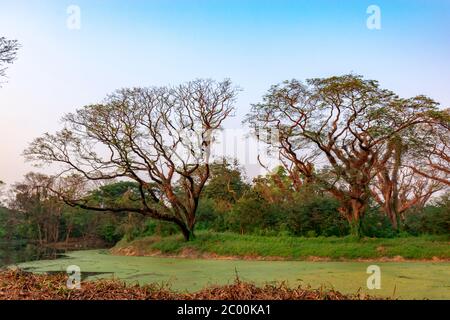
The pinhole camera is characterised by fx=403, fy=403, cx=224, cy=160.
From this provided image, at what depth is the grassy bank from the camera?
14.3 metres

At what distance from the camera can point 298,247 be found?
15.8 meters

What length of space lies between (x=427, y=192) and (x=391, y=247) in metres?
11.3

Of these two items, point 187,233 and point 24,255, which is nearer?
point 187,233

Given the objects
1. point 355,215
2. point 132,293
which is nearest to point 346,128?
point 355,215

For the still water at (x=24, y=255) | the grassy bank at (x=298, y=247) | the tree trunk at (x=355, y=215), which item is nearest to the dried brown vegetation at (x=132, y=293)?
the grassy bank at (x=298, y=247)

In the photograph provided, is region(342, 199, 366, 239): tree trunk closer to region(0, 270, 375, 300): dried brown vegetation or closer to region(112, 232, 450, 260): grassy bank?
region(112, 232, 450, 260): grassy bank

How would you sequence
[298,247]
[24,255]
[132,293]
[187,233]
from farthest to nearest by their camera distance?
1. [24,255]
2. [187,233]
3. [298,247]
4. [132,293]

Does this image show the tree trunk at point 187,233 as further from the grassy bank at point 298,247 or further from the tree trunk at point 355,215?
the tree trunk at point 355,215

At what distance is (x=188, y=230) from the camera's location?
60.7 feet

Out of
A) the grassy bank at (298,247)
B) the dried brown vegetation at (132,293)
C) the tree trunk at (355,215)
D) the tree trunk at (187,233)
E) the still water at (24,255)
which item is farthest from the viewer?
the tree trunk at (187,233)

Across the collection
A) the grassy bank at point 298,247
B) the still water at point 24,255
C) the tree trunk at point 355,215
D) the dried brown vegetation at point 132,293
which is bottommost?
the still water at point 24,255

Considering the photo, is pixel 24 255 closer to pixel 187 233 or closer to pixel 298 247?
pixel 187 233

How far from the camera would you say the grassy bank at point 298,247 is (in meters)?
14.3
